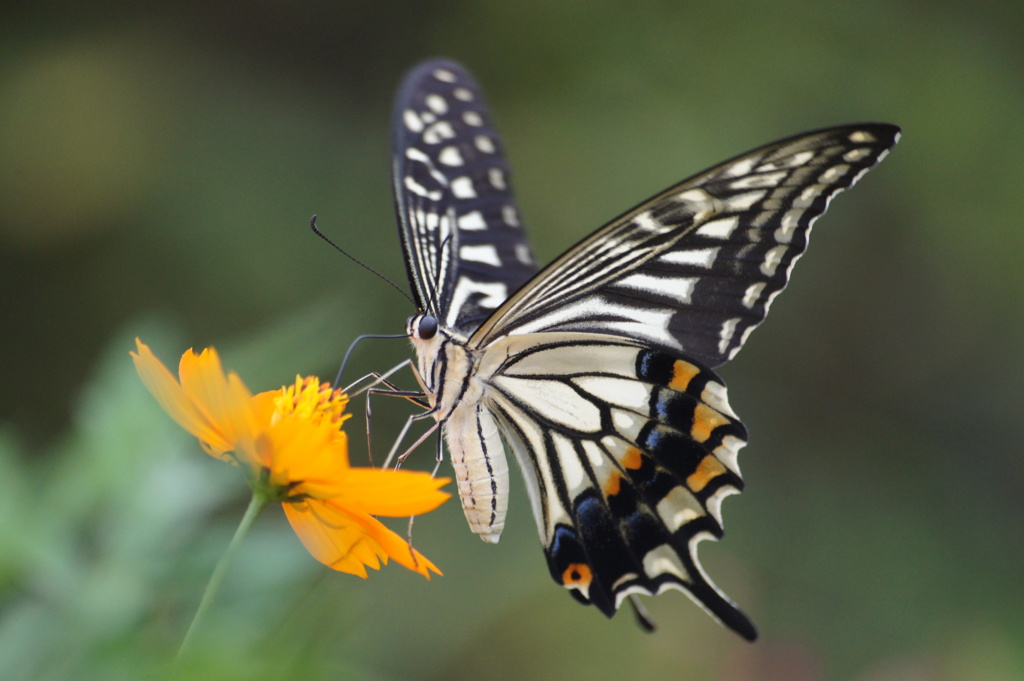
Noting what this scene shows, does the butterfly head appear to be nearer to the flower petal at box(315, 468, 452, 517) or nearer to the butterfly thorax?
the butterfly thorax

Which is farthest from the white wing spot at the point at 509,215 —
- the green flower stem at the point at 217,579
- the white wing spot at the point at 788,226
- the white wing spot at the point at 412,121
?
the green flower stem at the point at 217,579

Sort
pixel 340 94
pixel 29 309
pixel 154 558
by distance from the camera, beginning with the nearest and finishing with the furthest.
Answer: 1. pixel 154 558
2. pixel 29 309
3. pixel 340 94

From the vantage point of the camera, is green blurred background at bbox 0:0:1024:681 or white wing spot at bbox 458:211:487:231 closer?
white wing spot at bbox 458:211:487:231

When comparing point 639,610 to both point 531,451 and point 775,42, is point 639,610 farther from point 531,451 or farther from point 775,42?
point 775,42

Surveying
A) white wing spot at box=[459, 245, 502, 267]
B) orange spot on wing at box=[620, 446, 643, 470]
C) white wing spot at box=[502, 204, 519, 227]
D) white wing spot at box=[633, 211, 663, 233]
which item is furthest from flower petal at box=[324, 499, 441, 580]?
white wing spot at box=[502, 204, 519, 227]

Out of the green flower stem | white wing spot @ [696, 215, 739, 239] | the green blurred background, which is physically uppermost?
white wing spot @ [696, 215, 739, 239]

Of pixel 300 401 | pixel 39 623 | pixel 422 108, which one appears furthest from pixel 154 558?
pixel 422 108

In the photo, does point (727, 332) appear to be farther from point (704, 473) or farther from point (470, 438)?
point (470, 438)

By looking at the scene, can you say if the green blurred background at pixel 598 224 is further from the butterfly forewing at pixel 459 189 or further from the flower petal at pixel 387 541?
the flower petal at pixel 387 541
